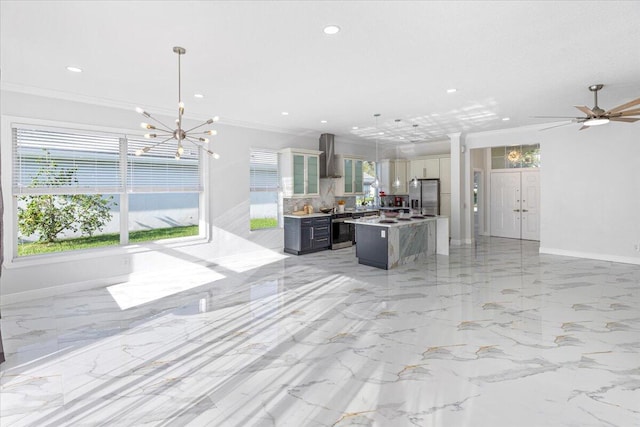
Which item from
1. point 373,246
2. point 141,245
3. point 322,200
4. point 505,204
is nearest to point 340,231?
point 322,200

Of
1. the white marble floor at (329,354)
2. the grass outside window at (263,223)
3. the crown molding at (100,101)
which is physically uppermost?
the crown molding at (100,101)

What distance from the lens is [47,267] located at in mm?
4758

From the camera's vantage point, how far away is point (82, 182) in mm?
5125

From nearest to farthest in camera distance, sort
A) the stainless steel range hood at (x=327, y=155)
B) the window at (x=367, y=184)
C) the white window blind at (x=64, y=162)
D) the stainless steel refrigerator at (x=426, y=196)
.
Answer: the white window blind at (x=64, y=162), the stainless steel range hood at (x=327, y=155), the stainless steel refrigerator at (x=426, y=196), the window at (x=367, y=184)

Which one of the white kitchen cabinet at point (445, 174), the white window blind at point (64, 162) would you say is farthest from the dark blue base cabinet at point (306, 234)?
the white kitchen cabinet at point (445, 174)

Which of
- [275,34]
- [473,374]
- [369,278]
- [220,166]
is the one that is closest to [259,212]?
[220,166]

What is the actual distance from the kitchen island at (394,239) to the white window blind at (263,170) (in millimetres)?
2307

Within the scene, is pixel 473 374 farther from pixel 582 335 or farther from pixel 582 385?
pixel 582 335

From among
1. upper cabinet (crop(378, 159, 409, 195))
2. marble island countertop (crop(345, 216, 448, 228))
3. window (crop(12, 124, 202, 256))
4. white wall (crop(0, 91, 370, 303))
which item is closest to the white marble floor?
white wall (crop(0, 91, 370, 303))

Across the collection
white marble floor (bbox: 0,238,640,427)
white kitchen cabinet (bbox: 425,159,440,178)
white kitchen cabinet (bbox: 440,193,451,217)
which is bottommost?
white marble floor (bbox: 0,238,640,427)

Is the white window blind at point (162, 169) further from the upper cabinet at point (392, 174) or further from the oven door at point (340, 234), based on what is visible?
the upper cabinet at point (392, 174)

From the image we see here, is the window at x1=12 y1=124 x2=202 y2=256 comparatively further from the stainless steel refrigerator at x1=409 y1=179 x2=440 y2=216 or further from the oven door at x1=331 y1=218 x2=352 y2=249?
the stainless steel refrigerator at x1=409 y1=179 x2=440 y2=216

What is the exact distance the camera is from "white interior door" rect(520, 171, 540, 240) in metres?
9.20

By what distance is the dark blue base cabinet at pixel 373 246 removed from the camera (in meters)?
6.11
